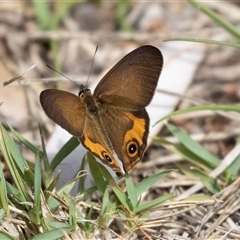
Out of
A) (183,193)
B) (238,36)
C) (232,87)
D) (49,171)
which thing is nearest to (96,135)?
(49,171)

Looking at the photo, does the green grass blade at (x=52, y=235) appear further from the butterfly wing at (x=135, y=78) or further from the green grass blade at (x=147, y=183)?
the butterfly wing at (x=135, y=78)

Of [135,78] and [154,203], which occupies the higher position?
[135,78]

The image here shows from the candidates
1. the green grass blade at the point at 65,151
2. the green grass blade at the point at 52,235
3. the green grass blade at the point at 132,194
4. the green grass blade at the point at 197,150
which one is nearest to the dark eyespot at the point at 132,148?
the green grass blade at the point at 132,194

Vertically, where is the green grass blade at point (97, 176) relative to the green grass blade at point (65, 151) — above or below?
below

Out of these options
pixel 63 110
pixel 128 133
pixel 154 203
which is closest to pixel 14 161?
pixel 63 110

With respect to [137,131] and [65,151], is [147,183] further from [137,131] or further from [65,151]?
[65,151]

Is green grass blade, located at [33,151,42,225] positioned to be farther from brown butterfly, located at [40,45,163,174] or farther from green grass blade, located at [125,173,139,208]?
green grass blade, located at [125,173,139,208]

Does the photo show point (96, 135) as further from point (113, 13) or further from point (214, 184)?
point (113, 13)

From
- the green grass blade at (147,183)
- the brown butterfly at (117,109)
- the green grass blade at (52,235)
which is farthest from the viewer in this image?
the green grass blade at (147,183)

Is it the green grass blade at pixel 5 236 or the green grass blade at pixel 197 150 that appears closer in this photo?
the green grass blade at pixel 5 236
